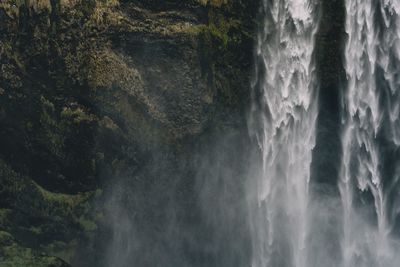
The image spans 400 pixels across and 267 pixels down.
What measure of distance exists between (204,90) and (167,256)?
5.99 m

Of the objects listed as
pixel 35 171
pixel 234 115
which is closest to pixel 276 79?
pixel 234 115

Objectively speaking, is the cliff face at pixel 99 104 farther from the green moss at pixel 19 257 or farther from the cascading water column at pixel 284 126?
the cascading water column at pixel 284 126

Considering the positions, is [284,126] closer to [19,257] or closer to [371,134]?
[371,134]

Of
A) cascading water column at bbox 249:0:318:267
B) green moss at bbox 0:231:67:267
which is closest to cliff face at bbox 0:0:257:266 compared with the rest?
green moss at bbox 0:231:67:267

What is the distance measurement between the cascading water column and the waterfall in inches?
50.7

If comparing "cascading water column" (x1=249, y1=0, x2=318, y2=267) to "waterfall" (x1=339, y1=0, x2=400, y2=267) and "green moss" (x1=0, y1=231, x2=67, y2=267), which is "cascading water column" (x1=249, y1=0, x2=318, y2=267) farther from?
"green moss" (x1=0, y1=231, x2=67, y2=267)

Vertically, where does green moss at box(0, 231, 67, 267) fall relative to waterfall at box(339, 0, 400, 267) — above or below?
below

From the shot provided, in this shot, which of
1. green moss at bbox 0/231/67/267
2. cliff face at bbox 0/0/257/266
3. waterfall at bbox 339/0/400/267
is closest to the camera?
green moss at bbox 0/231/67/267

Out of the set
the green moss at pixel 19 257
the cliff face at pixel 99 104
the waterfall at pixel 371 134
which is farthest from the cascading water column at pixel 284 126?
the green moss at pixel 19 257

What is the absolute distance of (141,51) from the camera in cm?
1836

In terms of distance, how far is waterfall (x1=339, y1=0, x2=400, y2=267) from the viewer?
19062mm

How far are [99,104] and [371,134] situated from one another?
8.86 metres

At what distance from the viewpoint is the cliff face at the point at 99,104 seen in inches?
719

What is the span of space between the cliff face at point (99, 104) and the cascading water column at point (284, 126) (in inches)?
26.6
